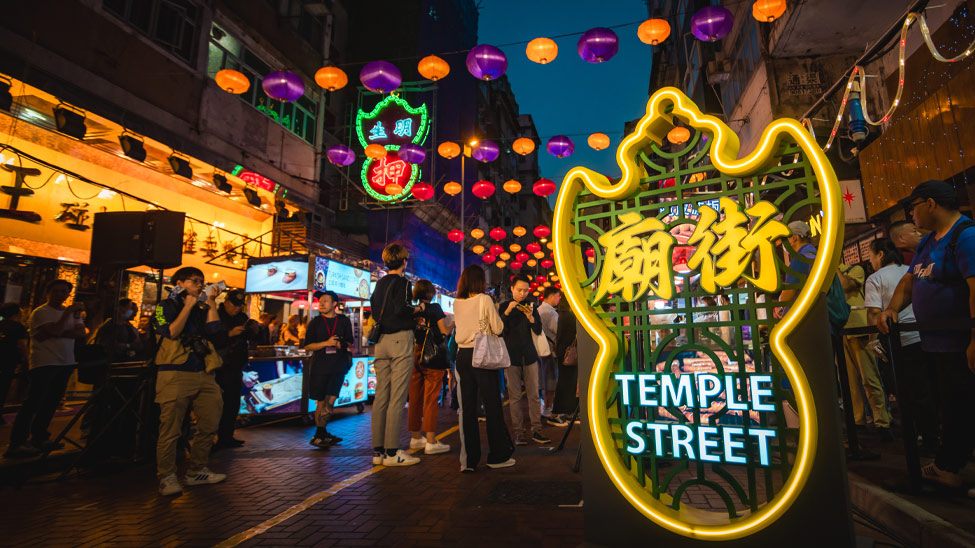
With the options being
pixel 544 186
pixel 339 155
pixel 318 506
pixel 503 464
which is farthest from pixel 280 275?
pixel 544 186

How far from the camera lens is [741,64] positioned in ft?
45.3

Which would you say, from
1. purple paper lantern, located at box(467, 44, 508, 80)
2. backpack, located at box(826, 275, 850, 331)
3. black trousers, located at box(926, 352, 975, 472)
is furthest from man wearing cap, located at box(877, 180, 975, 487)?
purple paper lantern, located at box(467, 44, 508, 80)

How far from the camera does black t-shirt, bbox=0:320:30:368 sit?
572cm

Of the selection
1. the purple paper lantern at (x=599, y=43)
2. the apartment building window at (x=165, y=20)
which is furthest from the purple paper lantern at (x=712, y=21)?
the apartment building window at (x=165, y=20)

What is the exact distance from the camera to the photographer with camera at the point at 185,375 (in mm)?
4293

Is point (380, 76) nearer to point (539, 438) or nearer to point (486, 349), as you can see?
point (486, 349)

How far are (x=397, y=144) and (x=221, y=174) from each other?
6.07 m

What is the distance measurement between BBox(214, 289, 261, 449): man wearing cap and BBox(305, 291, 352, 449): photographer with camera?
31.9 inches

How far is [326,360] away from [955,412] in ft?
20.6

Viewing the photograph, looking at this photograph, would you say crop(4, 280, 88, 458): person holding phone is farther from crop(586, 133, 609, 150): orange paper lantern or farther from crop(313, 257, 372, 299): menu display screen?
crop(586, 133, 609, 150): orange paper lantern

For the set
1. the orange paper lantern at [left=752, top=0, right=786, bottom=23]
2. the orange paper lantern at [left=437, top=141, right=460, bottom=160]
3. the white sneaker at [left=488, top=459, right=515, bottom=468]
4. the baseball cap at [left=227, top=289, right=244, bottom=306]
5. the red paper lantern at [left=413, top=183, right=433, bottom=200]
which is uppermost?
the orange paper lantern at [left=752, top=0, right=786, bottom=23]

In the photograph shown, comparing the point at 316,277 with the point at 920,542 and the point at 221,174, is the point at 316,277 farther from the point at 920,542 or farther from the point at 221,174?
the point at 920,542

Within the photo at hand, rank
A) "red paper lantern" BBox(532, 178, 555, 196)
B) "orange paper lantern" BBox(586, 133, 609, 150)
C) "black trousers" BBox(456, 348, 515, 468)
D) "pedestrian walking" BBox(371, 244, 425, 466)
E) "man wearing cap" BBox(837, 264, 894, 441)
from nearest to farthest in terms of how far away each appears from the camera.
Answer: "black trousers" BBox(456, 348, 515, 468) < "man wearing cap" BBox(837, 264, 894, 441) < "pedestrian walking" BBox(371, 244, 425, 466) < "orange paper lantern" BBox(586, 133, 609, 150) < "red paper lantern" BBox(532, 178, 555, 196)

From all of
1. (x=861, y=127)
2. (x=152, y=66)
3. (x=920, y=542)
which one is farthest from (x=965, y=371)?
(x=152, y=66)
